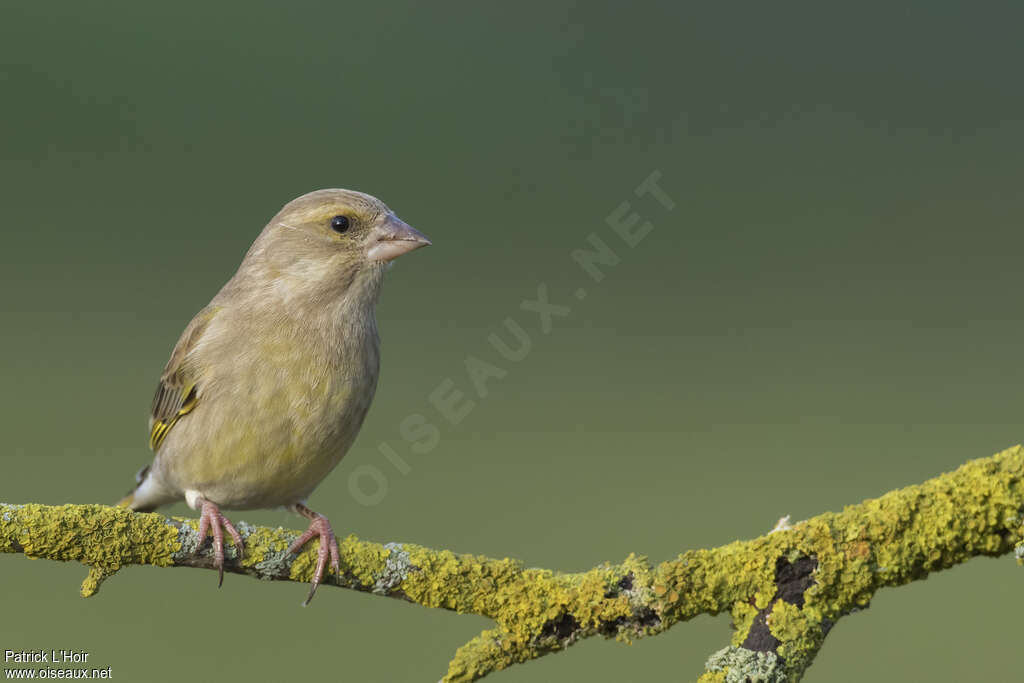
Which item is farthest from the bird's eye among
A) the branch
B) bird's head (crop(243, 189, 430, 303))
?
the branch

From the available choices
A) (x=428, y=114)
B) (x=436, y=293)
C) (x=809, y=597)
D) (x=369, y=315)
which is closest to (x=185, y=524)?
(x=809, y=597)

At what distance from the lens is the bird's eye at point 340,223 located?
4891 millimetres

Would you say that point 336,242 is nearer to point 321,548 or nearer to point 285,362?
point 285,362

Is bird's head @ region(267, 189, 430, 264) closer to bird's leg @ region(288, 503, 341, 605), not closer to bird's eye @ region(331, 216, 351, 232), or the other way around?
bird's eye @ region(331, 216, 351, 232)

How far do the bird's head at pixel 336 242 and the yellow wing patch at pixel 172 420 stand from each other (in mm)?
485

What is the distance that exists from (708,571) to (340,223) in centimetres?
228

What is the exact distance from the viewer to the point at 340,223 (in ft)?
16.1

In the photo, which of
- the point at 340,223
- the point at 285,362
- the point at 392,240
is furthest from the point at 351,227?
the point at 285,362

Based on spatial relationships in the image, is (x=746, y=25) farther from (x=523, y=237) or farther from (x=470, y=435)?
(x=470, y=435)

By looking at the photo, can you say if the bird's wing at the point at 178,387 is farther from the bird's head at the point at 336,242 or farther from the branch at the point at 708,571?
the branch at the point at 708,571

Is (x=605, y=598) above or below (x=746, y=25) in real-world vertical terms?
below

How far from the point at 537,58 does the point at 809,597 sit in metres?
13.5

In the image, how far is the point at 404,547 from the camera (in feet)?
11.0

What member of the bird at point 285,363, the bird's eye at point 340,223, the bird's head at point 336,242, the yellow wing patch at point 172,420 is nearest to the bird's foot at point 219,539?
the bird at point 285,363
